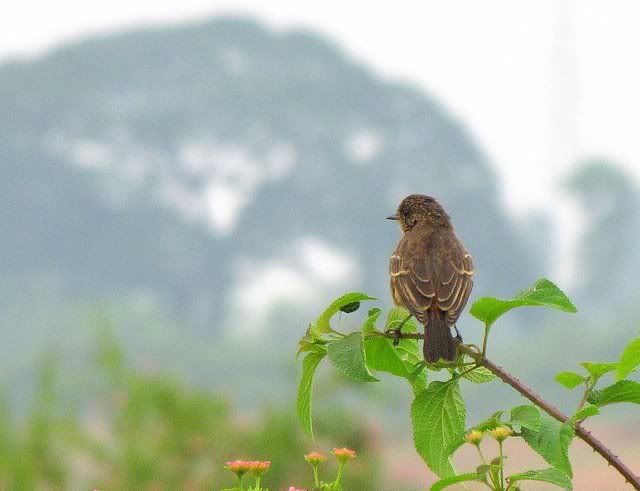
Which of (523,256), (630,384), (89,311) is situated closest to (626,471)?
(630,384)

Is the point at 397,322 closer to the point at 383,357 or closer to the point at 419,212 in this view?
the point at 383,357

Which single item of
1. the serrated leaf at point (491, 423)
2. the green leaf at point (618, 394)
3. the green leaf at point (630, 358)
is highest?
the green leaf at point (630, 358)

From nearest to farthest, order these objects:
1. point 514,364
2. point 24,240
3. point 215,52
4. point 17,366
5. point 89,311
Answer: point 89,311 < point 514,364 < point 17,366 < point 24,240 < point 215,52

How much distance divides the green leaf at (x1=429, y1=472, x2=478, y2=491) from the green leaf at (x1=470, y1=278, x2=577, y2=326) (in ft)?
1.02

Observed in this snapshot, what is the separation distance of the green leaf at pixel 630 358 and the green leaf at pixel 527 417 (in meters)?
0.20

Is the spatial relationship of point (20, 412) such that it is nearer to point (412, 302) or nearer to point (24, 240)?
point (412, 302)

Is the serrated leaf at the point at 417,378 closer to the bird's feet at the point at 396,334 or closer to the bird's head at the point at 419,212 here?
the bird's feet at the point at 396,334

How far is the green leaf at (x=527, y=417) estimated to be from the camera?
6.78 ft

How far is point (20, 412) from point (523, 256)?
39.3 meters

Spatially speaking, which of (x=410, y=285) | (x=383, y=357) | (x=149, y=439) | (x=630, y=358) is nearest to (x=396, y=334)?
(x=383, y=357)

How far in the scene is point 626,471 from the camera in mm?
2039

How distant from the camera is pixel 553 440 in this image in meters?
2.08

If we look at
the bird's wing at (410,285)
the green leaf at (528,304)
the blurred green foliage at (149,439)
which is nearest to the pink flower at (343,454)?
the green leaf at (528,304)

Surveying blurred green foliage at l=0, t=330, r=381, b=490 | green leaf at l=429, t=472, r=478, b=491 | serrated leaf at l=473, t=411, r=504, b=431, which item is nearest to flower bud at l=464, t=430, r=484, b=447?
serrated leaf at l=473, t=411, r=504, b=431
